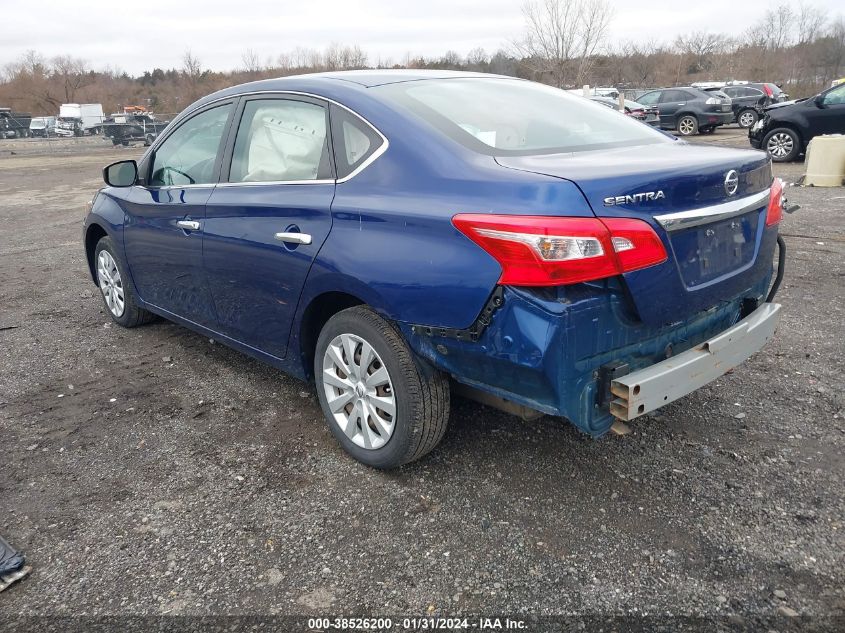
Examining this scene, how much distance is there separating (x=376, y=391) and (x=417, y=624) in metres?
1.03

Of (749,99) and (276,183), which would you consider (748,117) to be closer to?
(749,99)

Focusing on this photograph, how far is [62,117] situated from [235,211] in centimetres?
4964

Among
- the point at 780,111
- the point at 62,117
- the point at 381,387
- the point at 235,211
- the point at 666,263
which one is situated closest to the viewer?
the point at 666,263

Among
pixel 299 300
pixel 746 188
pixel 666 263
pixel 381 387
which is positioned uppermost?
pixel 746 188

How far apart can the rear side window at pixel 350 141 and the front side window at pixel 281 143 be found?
69mm

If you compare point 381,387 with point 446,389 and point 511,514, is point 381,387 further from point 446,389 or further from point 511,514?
point 511,514

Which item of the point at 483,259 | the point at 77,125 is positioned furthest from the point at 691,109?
the point at 77,125

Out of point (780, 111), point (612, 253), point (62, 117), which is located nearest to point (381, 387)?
point (612, 253)

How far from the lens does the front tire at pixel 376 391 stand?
2770 mm

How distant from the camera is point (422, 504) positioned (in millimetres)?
2840

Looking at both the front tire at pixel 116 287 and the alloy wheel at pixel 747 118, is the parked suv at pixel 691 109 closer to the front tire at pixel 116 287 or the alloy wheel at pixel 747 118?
the alloy wheel at pixel 747 118

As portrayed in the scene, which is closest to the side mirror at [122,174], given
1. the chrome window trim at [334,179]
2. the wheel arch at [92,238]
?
the wheel arch at [92,238]

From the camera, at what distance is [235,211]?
343cm

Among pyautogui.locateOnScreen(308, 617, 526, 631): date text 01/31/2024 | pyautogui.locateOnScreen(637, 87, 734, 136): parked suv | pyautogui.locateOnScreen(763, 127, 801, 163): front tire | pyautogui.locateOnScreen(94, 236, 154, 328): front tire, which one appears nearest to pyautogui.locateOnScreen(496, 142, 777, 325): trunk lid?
pyautogui.locateOnScreen(308, 617, 526, 631): date text 01/31/2024
